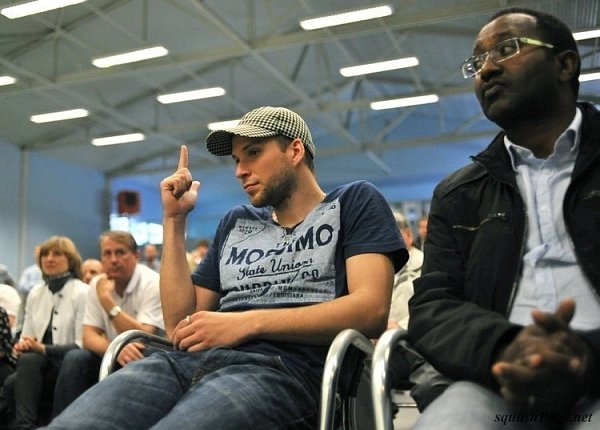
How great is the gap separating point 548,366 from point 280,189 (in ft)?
3.18

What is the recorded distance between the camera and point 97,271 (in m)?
5.26

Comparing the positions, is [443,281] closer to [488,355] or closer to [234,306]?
[488,355]

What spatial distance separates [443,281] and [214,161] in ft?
43.0

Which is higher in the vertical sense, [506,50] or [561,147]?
[506,50]

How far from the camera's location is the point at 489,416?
1124 mm

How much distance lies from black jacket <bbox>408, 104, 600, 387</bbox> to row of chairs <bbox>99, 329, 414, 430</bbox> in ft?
0.28

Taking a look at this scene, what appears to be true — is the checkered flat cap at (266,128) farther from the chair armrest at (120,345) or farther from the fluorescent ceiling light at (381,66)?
the fluorescent ceiling light at (381,66)

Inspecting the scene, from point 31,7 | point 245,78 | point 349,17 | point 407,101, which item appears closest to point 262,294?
point 349,17

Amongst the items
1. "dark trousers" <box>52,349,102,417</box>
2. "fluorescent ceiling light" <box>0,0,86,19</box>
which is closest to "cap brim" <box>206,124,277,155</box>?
"dark trousers" <box>52,349,102,417</box>

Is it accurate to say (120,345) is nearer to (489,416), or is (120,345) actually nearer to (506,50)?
(489,416)

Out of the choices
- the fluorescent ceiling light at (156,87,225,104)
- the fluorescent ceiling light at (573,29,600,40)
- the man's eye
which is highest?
the fluorescent ceiling light at (573,29,600,40)

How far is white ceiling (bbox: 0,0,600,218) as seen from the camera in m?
8.52

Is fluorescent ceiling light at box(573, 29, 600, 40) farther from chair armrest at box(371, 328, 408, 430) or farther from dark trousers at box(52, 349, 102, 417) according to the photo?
chair armrest at box(371, 328, 408, 430)

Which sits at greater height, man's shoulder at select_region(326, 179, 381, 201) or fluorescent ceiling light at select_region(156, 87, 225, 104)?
fluorescent ceiling light at select_region(156, 87, 225, 104)
